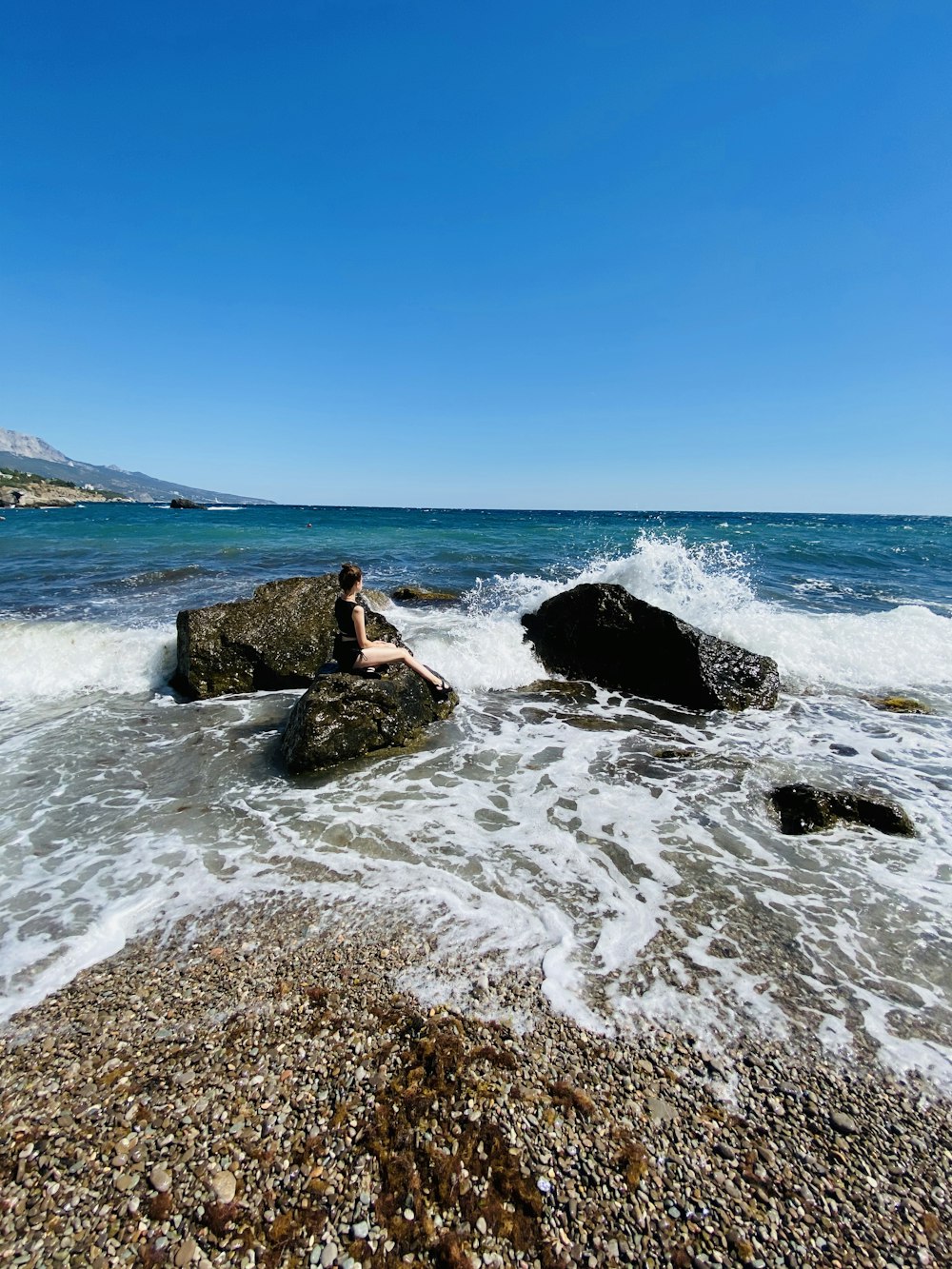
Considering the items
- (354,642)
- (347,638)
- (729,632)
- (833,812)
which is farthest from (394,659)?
(729,632)

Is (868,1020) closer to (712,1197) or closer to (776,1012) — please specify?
(776,1012)

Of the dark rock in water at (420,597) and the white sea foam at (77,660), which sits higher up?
the dark rock in water at (420,597)

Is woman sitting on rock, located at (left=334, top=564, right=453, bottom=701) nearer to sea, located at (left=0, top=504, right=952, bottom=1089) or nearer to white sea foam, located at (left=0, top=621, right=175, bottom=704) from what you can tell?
sea, located at (left=0, top=504, right=952, bottom=1089)

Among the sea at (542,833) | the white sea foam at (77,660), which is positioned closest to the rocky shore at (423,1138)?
the sea at (542,833)

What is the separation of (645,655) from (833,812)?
14.9ft

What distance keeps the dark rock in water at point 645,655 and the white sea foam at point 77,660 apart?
24.7 feet

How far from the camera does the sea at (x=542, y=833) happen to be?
3719 millimetres

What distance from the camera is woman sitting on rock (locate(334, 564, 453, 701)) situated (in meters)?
7.61

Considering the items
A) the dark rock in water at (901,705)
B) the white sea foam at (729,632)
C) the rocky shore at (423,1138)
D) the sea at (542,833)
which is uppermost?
the white sea foam at (729,632)

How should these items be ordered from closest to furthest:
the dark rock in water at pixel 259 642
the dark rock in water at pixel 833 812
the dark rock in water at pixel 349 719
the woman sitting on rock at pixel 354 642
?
the dark rock in water at pixel 833 812
the dark rock in water at pixel 349 719
the woman sitting on rock at pixel 354 642
the dark rock in water at pixel 259 642

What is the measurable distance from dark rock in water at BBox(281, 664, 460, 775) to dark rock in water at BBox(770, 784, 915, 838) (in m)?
4.74

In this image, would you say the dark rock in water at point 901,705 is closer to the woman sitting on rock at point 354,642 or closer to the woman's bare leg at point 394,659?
the woman's bare leg at point 394,659

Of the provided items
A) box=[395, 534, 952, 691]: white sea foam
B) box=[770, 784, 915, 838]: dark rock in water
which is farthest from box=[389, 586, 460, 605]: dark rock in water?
box=[770, 784, 915, 838]: dark rock in water

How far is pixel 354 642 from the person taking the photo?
25.4 ft
